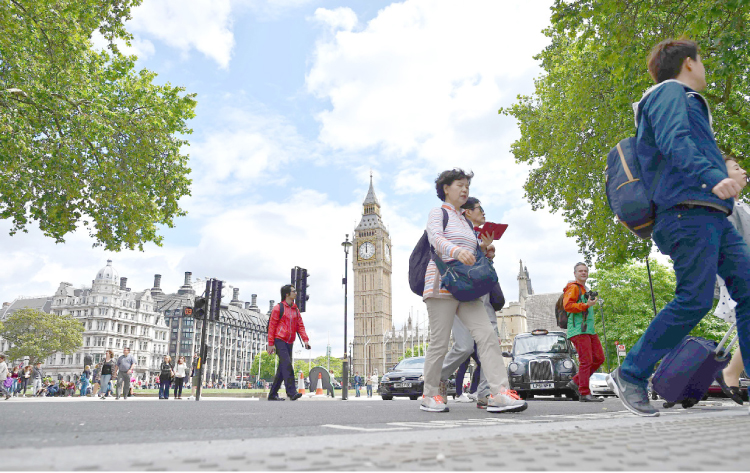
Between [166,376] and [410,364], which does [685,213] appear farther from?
[166,376]

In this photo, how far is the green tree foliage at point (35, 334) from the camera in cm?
6053

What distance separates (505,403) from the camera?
4395 mm

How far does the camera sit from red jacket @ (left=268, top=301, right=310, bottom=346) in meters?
9.25

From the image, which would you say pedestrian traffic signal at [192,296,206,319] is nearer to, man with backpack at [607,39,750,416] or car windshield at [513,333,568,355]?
car windshield at [513,333,568,355]

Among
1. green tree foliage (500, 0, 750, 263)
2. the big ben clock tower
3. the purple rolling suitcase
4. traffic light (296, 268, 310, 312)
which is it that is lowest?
the purple rolling suitcase

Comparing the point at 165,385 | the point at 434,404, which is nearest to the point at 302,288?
the point at 165,385

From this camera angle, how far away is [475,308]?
490 centimetres

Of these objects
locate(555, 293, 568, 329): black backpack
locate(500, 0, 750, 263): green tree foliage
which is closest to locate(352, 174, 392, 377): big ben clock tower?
locate(500, 0, 750, 263): green tree foliage

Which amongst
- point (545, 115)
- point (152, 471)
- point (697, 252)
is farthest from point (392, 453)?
point (545, 115)

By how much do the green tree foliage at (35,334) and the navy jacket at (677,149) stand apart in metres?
71.7

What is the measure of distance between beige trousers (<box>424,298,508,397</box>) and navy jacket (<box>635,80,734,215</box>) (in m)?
1.89

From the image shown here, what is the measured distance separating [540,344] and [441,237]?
27.2ft

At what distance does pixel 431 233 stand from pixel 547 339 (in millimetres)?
8277

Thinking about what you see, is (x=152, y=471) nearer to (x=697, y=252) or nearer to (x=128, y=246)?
(x=697, y=252)
